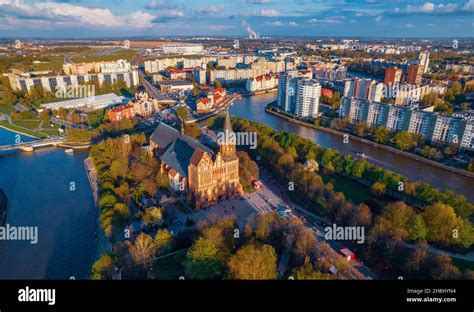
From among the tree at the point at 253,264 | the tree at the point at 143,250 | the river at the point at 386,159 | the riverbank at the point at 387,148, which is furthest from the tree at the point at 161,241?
the riverbank at the point at 387,148

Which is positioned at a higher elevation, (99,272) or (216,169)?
(216,169)

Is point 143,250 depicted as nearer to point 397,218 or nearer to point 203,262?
point 203,262

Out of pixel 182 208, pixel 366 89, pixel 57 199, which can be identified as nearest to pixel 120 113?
pixel 57 199

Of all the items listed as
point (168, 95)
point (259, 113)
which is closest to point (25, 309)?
point (259, 113)

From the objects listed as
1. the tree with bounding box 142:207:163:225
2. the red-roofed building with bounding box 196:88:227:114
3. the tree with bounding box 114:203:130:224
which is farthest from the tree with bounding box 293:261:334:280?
the red-roofed building with bounding box 196:88:227:114

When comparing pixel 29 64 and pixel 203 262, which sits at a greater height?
pixel 29 64

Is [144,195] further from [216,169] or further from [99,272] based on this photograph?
[99,272]
